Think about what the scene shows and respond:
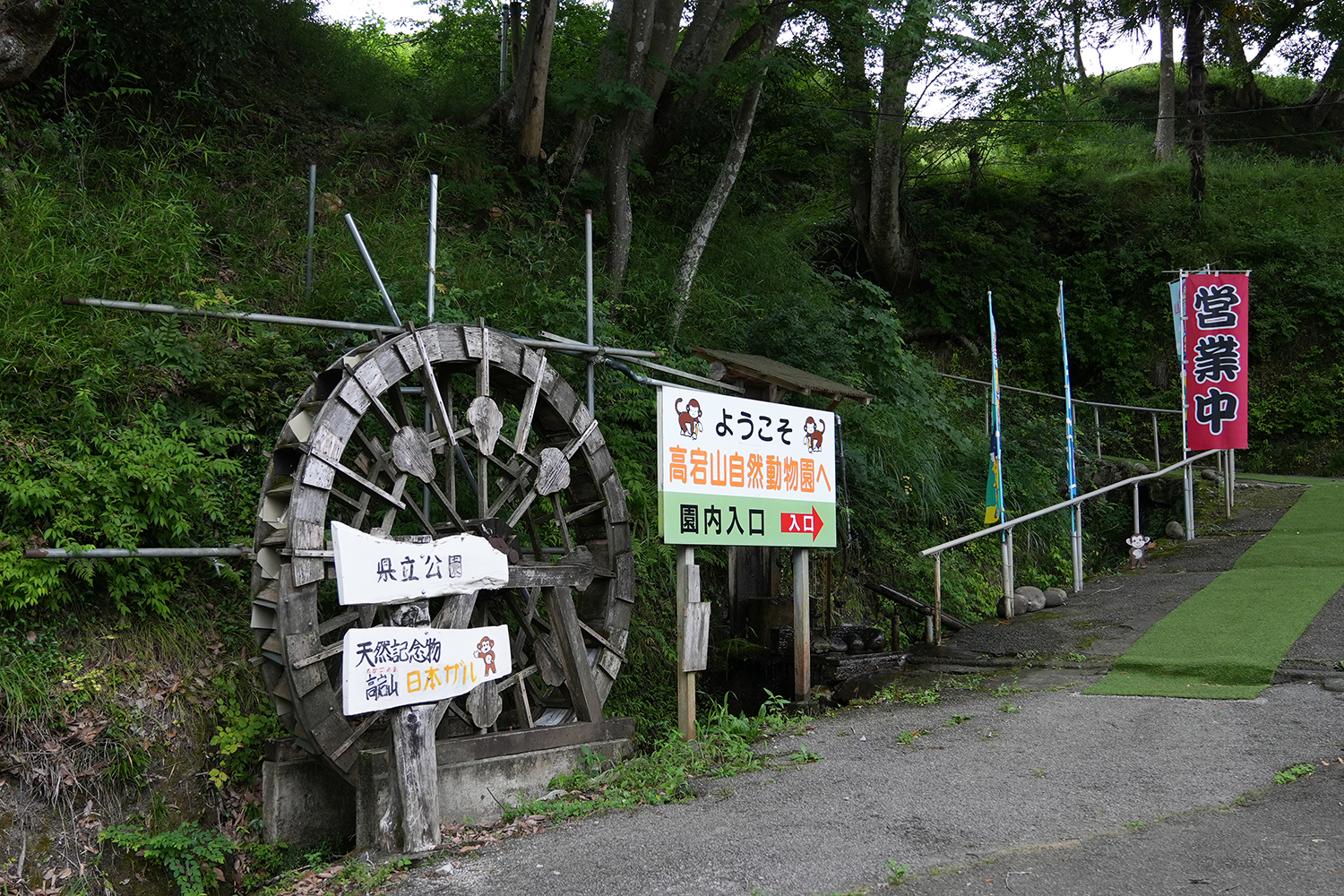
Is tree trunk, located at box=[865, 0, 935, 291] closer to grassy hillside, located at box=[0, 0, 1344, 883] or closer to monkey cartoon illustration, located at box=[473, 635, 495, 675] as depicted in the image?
grassy hillside, located at box=[0, 0, 1344, 883]

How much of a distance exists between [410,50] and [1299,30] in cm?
1840

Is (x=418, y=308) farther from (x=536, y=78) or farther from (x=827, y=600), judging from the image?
(x=536, y=78)

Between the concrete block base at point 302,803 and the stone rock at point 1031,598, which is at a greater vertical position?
the stone rock at point 1031,598

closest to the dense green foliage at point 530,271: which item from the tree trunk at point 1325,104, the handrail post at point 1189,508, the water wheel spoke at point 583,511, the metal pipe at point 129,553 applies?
the metal pipe at point 129,553

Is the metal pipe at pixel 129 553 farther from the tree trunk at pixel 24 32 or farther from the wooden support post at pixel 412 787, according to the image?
the tree trunk at pixel 24 32

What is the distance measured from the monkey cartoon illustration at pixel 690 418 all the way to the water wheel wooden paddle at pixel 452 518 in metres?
1.02

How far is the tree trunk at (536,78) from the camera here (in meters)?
12.2

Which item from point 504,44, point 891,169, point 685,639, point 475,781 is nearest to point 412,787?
point 475,781

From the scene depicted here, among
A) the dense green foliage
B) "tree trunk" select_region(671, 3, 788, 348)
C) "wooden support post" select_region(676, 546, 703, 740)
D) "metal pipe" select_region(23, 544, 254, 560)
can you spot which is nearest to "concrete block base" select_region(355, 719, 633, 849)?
"wooden support post" select_region(676, 546, 703, 740)

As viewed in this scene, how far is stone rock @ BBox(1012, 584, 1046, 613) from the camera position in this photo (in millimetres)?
10633

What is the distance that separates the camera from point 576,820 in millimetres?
5332

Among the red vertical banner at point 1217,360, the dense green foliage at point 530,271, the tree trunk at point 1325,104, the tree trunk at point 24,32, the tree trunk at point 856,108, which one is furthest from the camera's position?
the tree trunk at point 1325,104

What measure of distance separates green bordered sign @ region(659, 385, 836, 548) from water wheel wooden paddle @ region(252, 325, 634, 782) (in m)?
0.94

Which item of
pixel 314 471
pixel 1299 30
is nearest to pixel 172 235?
pixel 314 471
